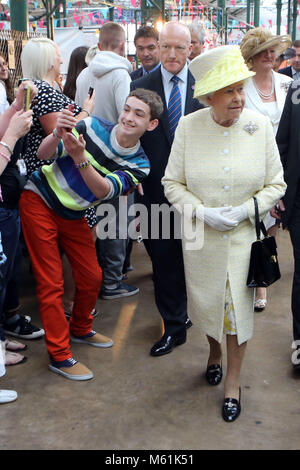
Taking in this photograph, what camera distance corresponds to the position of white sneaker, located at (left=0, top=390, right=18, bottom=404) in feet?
8.87

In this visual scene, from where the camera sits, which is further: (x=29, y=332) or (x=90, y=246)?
(x=29, y=332)

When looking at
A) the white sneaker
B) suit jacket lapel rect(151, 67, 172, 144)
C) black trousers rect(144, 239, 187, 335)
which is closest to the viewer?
the white sneaker

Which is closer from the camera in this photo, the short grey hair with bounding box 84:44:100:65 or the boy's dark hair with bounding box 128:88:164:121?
the boy's dark hair with bounding box 128:88:164:121

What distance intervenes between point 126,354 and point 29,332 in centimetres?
69

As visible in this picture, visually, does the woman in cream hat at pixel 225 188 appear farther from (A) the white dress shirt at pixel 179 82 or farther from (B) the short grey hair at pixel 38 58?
(B) the short grey hair at pixel 38 58

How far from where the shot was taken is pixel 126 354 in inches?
128

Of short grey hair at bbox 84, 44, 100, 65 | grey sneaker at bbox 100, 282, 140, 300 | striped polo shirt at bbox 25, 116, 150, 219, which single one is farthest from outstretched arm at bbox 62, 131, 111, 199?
short grey hair at bbox 84, 44, 100, 65

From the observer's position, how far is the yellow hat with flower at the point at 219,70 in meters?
2.35

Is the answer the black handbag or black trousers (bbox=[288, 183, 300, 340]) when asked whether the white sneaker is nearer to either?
the black handbag

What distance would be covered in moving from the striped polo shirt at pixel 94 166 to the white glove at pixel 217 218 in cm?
56

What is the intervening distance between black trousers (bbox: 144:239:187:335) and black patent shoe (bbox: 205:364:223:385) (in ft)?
1.41

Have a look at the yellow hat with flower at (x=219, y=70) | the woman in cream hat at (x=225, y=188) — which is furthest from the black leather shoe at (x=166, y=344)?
the yellow hat with flower at (x=219, y=70)

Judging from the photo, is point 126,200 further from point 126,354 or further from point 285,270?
point 285,270

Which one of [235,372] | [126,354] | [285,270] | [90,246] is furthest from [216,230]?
[285,270]
